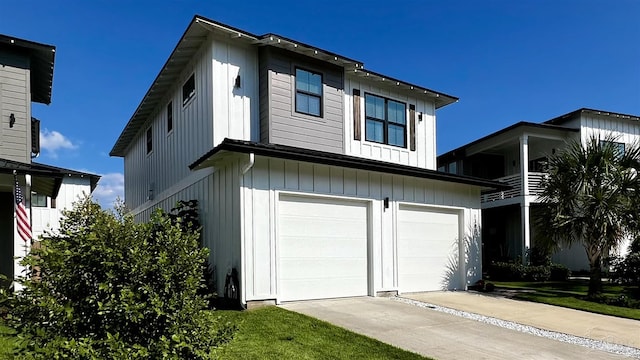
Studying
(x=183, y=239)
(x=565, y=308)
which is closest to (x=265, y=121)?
(x=183, y=239)

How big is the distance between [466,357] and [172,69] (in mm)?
11159

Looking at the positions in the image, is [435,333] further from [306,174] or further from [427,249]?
[427,249]

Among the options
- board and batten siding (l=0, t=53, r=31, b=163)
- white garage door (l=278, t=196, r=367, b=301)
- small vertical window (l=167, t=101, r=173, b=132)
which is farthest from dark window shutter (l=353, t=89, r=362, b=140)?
board and batten siding (l=0, t=53, r=31, b=163)

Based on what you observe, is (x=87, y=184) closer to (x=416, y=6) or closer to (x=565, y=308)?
(x=416, y=6)

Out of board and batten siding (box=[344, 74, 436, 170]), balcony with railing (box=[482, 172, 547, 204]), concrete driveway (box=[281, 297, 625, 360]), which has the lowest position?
concrete driveway (box=[281, 297, 625, 360])

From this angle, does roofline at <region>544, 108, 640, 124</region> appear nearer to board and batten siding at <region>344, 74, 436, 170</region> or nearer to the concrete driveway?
board and batten siding at <region>344, 74, 436, 170</region>

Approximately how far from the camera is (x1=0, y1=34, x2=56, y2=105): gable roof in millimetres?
10117

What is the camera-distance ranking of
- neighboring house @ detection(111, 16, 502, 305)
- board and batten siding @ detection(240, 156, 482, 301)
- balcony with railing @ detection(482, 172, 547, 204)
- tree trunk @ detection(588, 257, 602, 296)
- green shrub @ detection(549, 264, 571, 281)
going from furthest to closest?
1. balcony with railing @ detection(482, 172, 547, 204)
2. green shrub @ detection(549, 264, 571, 281)
3. tree trunk @ detection(588, 257, 602, 296)
4. neighboring house @ detection(111, 16, 502, 305)
5. board and batten siding @ detection(240, 156, 482, 301)

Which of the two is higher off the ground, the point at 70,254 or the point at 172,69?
the point at 172,69

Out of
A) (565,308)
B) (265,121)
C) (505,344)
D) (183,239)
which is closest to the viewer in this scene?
(183,239)

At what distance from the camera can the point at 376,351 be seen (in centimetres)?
596

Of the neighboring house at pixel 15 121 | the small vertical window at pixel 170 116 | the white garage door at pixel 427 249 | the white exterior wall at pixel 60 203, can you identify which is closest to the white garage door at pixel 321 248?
the white garage door at pixel 427 249

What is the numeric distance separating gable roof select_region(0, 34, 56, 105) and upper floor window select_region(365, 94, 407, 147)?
8.70 metres

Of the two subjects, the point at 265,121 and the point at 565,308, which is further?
the point at 265,121
